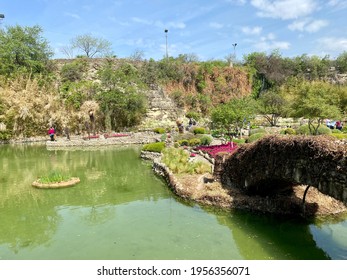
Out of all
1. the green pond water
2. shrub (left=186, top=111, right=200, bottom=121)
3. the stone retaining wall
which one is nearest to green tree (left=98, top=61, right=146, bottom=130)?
shrub (left=186, top=111, right=200, bottom=121)

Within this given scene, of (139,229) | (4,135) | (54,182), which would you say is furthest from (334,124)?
(4,135)

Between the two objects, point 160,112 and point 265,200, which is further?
point 160,112

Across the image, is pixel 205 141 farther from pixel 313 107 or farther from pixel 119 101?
pixel 119 101

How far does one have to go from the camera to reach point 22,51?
147ft

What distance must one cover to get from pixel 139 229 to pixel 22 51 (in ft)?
141

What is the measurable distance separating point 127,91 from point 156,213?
31427mm

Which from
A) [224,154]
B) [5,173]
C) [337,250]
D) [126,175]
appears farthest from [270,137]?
[5,173]

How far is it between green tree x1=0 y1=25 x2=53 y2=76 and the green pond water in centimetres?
3156

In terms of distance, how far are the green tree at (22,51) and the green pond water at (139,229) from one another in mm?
31564

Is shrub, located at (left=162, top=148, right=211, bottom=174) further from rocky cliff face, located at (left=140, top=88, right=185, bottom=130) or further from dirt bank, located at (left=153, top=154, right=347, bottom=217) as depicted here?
rocky cliff face, located at (left=140, top=88, right=185, bottom=130)

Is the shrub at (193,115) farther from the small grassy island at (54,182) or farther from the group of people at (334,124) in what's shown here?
the small grassy island at (54,182)

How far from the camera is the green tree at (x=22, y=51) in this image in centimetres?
4253

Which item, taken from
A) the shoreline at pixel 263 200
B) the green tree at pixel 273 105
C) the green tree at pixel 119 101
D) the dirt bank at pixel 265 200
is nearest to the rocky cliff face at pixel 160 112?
the green tree at pixel 119 101

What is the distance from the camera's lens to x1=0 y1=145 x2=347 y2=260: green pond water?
891cm
